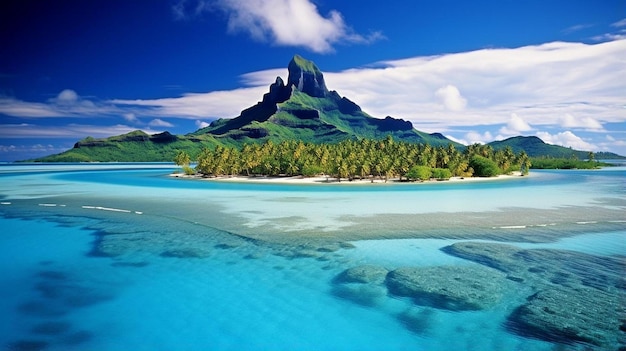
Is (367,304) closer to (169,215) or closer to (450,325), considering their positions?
(450,325)

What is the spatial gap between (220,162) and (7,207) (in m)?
68.6

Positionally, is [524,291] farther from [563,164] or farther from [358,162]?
[563,164]

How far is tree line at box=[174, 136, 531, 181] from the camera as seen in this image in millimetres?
101500

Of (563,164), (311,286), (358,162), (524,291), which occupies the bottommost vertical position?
(311,286)

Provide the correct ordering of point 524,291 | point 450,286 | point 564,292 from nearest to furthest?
point 564,292
point 524,291
point 450,286

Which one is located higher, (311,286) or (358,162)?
(358,162)

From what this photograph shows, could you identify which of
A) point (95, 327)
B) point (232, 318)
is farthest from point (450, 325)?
point (95, 327)

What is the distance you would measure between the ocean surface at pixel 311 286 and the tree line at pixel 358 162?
66878 mm

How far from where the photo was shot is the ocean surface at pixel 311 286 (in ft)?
43.7

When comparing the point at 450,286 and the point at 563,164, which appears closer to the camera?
the point at 450,286

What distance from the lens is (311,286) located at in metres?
18.2

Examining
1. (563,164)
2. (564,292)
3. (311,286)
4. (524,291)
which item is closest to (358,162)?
(311,286)

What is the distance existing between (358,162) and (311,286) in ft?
279

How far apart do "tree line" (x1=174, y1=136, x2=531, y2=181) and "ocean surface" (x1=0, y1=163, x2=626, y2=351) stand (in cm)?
6688
